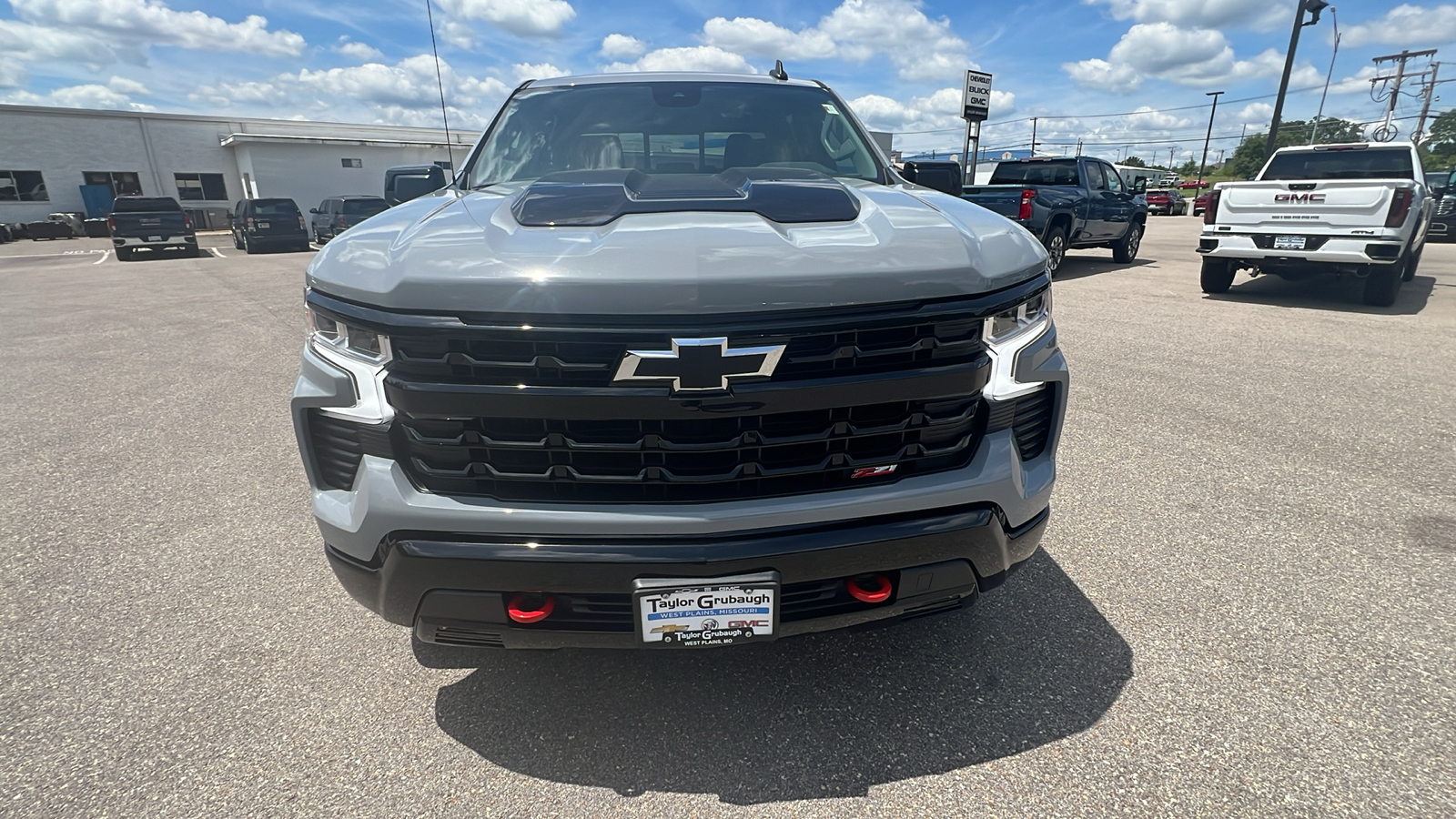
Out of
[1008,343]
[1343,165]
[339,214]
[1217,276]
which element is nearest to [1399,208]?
[1343,165]

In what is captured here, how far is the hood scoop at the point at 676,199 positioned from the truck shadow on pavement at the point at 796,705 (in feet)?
3.82

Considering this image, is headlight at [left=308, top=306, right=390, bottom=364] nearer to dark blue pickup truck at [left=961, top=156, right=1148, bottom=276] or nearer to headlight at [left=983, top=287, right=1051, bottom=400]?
headlight at [left=983, top=287, right=1051, bottom=400]

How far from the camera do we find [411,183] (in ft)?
10.7

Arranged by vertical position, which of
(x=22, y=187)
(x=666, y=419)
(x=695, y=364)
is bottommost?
(x=666, y=419)

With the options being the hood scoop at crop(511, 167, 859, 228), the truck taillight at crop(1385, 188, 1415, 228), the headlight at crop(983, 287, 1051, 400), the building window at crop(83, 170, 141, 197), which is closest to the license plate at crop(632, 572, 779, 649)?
the headlight at crop(983, 287, 1051, 400)

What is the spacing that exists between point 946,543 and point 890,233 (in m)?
0.79

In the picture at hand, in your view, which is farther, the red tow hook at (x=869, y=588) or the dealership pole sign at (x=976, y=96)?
the dealership pole sign at (x=976, y=96)

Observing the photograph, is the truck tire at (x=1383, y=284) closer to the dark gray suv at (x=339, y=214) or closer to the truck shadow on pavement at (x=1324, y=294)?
the truck shadow on pavement at (x=1324, y=294)

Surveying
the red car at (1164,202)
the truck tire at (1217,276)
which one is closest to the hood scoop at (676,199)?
the truck tire at (1217,276)

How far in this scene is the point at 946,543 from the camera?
1.82 metres

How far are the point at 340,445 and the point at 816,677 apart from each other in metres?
1.54

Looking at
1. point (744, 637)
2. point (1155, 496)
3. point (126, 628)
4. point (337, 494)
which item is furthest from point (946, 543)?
point (126, 628)

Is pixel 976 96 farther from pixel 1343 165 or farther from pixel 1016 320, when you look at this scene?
pixel 1016 320

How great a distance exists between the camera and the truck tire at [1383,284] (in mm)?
8383
